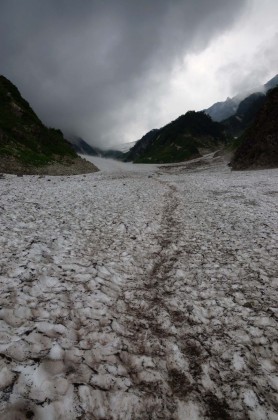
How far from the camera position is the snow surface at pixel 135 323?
402 cm

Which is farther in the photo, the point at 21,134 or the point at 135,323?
the point at 21,134

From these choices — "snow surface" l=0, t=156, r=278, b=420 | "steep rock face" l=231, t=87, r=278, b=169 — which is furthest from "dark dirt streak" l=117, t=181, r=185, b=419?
"steep rock face" l=231, t=87, r=278, b=169

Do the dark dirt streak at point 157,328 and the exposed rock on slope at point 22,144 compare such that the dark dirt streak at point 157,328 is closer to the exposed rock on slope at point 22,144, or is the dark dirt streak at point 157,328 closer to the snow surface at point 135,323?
the snow surface at point 135,323

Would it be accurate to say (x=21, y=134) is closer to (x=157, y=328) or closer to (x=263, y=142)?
(x=263, y=142)

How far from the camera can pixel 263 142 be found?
53156 mm

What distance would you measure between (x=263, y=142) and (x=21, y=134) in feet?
159

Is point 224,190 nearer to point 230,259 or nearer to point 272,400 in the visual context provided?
point 230,259

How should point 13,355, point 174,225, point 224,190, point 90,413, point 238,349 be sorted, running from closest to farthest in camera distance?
point 90,413, point 13,355, point 238,349, point 174,225, point 224,190

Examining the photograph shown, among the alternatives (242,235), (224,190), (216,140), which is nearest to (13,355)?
(242,235)

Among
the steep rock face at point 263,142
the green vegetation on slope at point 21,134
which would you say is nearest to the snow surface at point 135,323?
the green vegetation on slope at point 21,134

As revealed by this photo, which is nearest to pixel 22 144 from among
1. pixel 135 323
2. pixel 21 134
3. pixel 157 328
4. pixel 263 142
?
pixel 21 134

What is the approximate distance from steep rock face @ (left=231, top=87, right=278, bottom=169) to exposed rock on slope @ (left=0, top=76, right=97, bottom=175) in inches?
1314

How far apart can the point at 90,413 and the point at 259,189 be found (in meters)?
23.5

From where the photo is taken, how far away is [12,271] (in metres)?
6.78
